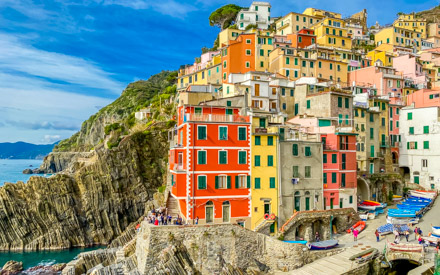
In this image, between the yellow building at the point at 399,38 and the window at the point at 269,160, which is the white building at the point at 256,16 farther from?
the window at the point at 269,160

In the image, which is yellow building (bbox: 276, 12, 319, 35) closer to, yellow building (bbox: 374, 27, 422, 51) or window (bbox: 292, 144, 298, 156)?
yellow building (bbox: 374, 27, 422, 51)

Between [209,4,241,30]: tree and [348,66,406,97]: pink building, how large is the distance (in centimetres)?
4346

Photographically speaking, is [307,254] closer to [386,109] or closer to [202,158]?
[202,158]

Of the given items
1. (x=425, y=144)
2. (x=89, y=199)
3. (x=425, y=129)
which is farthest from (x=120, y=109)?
(x=425, y=144)

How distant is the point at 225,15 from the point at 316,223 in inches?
Result: 2989

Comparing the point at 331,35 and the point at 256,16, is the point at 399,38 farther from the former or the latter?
the point at 256,16

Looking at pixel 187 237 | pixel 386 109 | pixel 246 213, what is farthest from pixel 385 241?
pixel 386 109

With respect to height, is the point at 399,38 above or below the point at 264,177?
above

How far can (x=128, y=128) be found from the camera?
7675cm

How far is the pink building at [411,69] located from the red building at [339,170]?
39.1 meters

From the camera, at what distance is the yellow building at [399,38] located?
3597 inches

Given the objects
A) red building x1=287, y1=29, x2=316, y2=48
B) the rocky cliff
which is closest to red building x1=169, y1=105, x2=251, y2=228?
the rocky cliff

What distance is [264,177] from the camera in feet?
117

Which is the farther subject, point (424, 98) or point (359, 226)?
point (424, 98)
